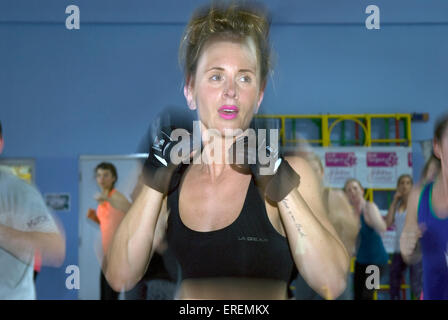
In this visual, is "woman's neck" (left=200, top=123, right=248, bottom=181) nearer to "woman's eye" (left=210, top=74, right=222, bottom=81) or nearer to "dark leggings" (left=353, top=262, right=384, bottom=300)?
"woman's eye" (left=210, top=74, right=222, bottom=81)

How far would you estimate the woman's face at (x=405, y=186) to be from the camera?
1.51 m

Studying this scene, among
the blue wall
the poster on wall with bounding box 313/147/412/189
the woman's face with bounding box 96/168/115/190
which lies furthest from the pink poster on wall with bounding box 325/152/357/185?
the woman's face with bounding box 96/168/115/190

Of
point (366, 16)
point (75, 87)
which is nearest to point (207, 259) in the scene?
point (75, 87)

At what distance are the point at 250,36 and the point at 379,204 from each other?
983mm

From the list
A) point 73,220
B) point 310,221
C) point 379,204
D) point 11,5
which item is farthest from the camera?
point 379,204

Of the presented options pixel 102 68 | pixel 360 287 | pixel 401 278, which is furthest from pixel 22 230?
pixel 401 278

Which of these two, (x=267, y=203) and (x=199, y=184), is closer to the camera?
(x=267, y=203)

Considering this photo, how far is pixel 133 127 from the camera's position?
3.60 ft

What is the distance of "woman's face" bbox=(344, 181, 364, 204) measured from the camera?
5.05ft

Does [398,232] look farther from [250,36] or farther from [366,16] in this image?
[250,36]

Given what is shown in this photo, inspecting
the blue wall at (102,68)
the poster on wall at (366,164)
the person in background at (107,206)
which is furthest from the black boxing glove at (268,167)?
the poster on wall at (366,164)

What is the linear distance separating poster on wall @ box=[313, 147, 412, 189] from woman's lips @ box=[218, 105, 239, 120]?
0.61m

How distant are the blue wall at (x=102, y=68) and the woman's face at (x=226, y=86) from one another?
14 centimetres

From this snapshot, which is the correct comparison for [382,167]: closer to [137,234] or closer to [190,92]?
[190,92]
